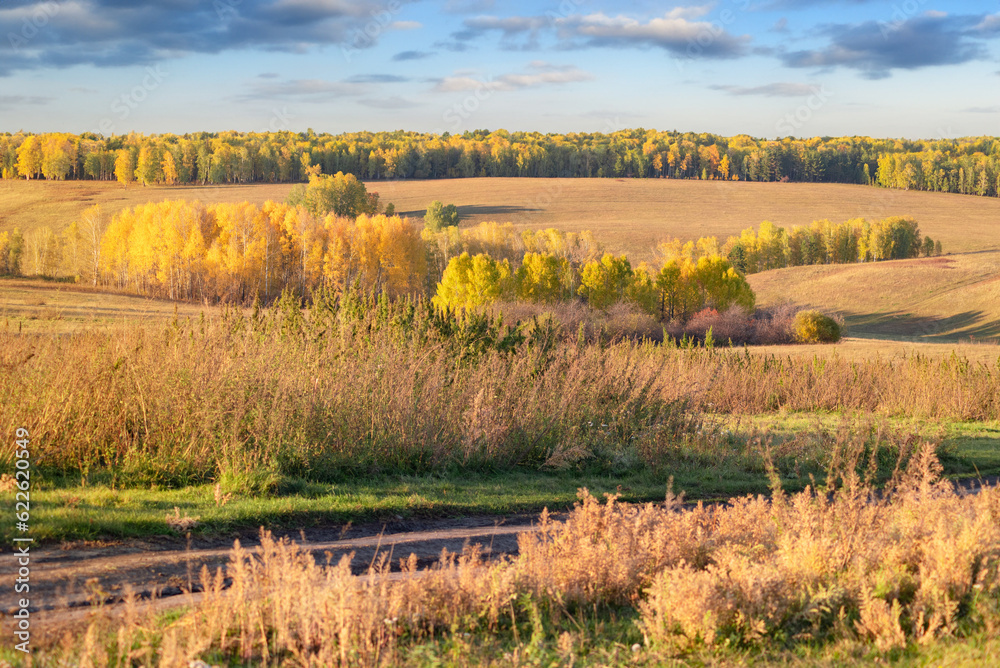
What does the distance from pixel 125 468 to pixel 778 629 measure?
6088mm

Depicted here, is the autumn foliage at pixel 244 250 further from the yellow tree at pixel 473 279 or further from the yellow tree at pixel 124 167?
the yellow tree at pixel 124 167

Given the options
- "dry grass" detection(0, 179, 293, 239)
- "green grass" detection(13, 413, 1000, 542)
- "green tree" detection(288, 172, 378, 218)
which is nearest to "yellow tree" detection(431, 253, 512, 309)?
"green tree" detection(288, 172, 378, 218)

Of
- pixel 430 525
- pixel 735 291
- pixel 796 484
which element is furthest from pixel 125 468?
pixel 735 291

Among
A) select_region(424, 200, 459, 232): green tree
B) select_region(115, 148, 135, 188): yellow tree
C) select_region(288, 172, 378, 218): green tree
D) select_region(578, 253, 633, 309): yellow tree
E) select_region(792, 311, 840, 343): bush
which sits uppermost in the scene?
select_region(115, 148, 135, 188): yellow tree

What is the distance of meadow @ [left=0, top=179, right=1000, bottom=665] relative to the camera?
13.6 ft

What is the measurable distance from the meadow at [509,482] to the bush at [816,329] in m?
37.7

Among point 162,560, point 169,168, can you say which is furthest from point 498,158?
point 162,560

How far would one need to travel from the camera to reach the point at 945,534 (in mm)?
4988

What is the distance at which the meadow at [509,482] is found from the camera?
13.6 feet

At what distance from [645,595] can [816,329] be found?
174 ft

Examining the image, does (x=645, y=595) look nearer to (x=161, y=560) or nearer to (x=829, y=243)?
(x=161, y=560)

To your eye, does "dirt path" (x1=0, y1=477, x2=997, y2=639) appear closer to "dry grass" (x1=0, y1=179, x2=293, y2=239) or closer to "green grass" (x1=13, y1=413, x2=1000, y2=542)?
"green grass" (x1=13, y1=413, x2=1000, y2=542)

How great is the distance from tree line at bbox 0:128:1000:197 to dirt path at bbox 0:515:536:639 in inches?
4782

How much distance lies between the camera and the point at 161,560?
17.7 feet
